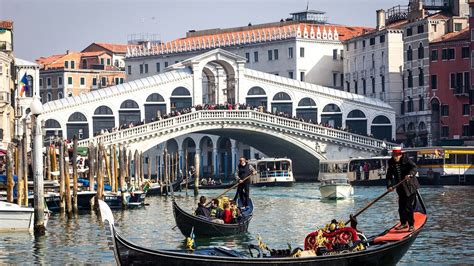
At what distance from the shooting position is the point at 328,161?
50.6 meters

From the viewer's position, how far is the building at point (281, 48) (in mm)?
64750

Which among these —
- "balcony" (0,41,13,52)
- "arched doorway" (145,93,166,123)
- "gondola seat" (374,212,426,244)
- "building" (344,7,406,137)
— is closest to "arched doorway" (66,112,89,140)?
"arched doorway" (145,93,166,123)

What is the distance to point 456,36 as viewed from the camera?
52.7m

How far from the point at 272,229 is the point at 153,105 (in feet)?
99.0

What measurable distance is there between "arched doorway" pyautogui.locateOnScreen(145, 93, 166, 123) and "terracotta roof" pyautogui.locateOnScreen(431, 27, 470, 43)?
1148cm

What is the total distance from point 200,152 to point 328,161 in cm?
1792

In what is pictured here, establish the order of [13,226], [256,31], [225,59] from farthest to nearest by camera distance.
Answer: [256,31]
[225,59]
[13,226]

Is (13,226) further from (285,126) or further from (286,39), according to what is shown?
(286,39)

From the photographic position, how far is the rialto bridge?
5134 cm

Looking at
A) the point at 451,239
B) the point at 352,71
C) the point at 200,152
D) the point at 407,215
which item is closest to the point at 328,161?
the point at 352,71

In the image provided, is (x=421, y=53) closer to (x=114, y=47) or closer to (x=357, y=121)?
(x=357, y=121)

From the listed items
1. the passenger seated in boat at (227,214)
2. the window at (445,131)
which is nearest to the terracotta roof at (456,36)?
the window at (445,131)

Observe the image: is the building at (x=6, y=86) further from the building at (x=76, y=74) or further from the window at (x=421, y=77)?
the building at (x=76, y=74)

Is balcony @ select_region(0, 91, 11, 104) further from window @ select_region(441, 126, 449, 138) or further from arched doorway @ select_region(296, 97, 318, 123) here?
window @ select_region(441, 126, 449, 138)
